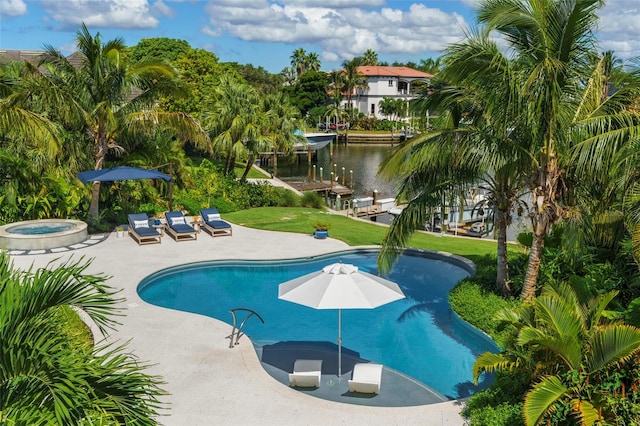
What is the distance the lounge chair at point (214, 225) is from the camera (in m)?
21.6

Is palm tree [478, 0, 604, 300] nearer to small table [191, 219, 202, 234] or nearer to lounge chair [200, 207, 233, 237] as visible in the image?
lounge chair [200, 207, 233, 237]

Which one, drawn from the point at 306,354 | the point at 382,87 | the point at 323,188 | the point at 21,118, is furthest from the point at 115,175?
the point at 382,87

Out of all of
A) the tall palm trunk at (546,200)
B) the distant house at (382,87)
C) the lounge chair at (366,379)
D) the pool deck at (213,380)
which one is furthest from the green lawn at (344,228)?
the distant house at (382,87)

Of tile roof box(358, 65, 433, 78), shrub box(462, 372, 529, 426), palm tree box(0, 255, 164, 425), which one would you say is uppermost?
tile roof box(358, 65, 433, 78)

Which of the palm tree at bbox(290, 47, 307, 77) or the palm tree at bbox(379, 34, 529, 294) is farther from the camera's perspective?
the palm tree at bbox(290, 47, 307, 77)

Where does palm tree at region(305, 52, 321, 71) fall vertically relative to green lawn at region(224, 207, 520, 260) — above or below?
above

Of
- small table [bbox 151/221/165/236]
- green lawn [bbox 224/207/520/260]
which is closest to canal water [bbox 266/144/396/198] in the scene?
green lawn [bbox 224/207/520/260]

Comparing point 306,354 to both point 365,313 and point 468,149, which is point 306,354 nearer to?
point 365,313

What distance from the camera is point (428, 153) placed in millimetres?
12273

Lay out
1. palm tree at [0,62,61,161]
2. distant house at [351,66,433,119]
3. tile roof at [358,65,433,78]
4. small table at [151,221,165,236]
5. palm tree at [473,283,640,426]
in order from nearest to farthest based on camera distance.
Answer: palm tree at [473,283,640,426], palm tree at [0,62,61,161], small table at [151,221,165,236], tile roof at [358,65,433,78], distant house at [351,66,433,119]

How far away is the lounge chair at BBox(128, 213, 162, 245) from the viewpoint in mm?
20094

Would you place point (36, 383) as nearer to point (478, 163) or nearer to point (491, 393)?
point (491, 393)

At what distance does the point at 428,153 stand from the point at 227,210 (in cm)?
1585

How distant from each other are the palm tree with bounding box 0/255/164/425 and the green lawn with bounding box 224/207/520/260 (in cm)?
1569
